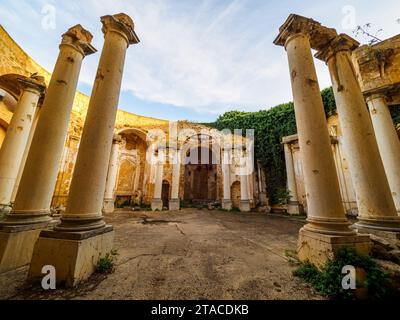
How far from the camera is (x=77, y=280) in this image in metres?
2.21

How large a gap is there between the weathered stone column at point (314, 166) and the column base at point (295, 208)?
974 centimetres

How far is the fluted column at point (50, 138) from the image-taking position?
10.2 feet

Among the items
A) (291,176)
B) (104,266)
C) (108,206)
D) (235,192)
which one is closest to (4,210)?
(104,266)

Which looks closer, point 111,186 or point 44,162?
point 44,162

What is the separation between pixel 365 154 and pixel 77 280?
5145 millimetres

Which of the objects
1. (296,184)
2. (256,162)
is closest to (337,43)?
(296,184)

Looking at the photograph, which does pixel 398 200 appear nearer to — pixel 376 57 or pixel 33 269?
pixel 376 57

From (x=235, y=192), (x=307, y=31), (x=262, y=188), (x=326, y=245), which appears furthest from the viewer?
(x=235, y=192)

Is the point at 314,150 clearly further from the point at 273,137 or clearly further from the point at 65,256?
the point at 273,137

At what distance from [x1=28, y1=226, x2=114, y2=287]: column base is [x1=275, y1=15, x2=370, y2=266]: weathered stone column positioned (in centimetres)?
330

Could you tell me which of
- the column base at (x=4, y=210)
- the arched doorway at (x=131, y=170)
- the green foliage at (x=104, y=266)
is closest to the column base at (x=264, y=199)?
the arched doorway at (x=131, y=170)

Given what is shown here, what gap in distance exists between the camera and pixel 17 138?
16.6 feet

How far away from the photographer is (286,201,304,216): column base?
1141cm

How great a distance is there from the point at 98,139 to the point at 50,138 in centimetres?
126
